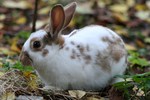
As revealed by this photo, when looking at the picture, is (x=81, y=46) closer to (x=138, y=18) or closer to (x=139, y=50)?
(x=139, y=50)

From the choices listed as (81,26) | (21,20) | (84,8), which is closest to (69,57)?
(81,26)

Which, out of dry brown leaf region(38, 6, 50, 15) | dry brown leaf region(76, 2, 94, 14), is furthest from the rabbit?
dry brown leaf region(38, 6, 50, 15)

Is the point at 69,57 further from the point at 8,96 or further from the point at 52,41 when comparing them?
the point at 8,96

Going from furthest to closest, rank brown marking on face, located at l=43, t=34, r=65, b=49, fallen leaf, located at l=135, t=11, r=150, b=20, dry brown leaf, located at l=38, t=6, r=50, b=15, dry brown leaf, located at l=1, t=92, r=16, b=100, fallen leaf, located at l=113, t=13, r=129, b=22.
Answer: dry brown leaf, located at l=38, t=6, r=50, b=15 < fallen leaf, located at l=135, t=11, r=150, b=20 < fallen leaf, located at l=113, t=13, r=129, b=22 < brown marking on face, located at l=43, t=34, r=65, b=49 < dry brown leaf, located at l=1, t=92, r=16, b=100

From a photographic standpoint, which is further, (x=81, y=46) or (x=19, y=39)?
(x=19, y=39)

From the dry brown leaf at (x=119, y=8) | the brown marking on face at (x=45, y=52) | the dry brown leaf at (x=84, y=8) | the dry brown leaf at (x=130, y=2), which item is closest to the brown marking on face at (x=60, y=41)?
the brown marking on face at (x=45, y=52)

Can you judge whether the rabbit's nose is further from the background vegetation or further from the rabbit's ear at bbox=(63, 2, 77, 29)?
the rabbit's ear at bbox=(63, 2, 77, 29)

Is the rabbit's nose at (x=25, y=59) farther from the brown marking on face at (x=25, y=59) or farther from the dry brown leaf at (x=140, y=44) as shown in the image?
the dry brown leaf at (x=140, y=44)

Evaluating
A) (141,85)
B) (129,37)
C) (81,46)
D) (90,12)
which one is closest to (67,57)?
(81,46)
